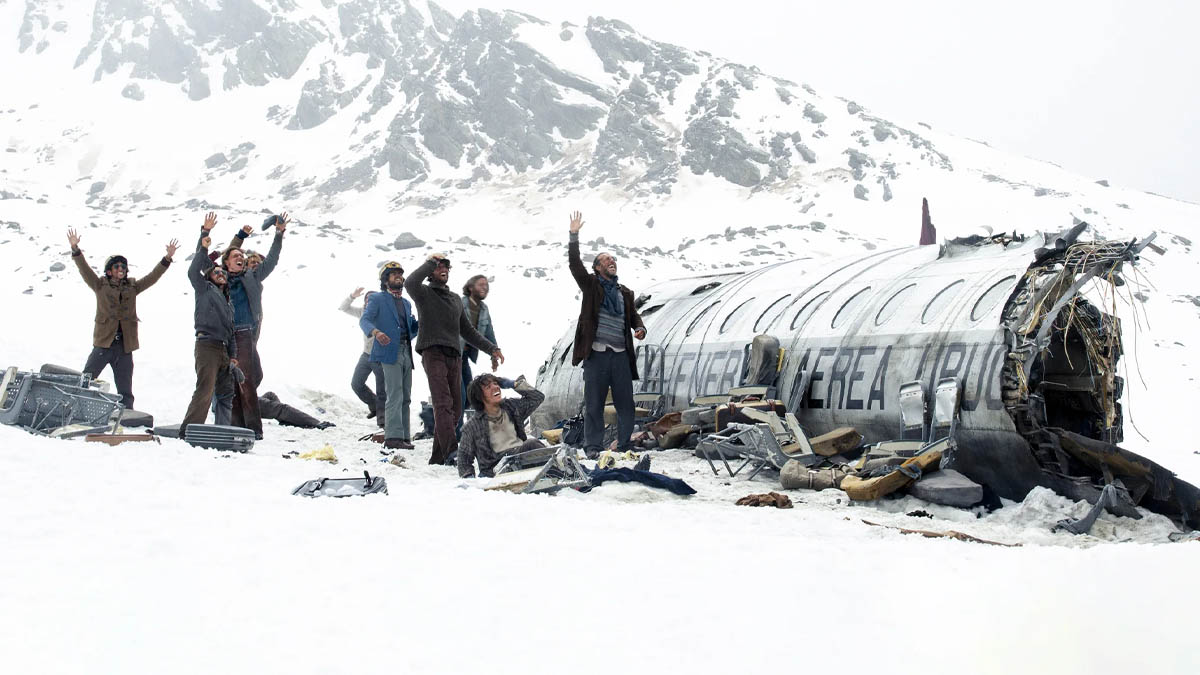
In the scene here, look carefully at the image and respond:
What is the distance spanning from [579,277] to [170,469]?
4.17 meters

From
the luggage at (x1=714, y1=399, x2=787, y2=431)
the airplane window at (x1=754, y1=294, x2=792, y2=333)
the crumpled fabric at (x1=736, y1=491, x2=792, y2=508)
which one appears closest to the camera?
the crumpled fabric at (x1=736, y1=491, x2=792, y2=508)

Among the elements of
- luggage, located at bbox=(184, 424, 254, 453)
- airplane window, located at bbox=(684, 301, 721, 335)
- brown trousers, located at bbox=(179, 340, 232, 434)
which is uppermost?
airplane window, located at bbox=(684, 301, 721, 335)

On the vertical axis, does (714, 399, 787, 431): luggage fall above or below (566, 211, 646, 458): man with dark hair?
below

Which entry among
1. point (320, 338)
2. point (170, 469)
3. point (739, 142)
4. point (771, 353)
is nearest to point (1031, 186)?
point (739, 142)

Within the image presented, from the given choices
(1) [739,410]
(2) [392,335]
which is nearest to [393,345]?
(2) [392,335]

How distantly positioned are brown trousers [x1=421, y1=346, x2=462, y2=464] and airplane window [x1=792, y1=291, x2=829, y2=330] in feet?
10.8

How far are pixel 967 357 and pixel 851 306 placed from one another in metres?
1.89

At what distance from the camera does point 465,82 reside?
97625 millimetres

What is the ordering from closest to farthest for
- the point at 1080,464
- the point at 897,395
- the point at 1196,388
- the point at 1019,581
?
the point at 1019,581, the point at 1080,464, the point at 897,395, the point at 1196,388

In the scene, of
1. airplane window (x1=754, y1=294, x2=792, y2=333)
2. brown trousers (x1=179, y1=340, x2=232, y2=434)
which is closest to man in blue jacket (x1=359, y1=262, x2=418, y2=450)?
brown trousers (x1=179, y1=340, x2=232, y2=434)

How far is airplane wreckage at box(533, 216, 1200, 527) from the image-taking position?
263 inches

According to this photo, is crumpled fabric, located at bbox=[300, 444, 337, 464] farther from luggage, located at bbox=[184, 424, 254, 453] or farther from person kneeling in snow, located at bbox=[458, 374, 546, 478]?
person kneeling in snow, located at bbox=[458, 374, 546, 478]

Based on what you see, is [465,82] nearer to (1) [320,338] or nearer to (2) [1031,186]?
(2) [1031,186]

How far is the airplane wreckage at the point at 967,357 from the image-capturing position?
6.68 metres
